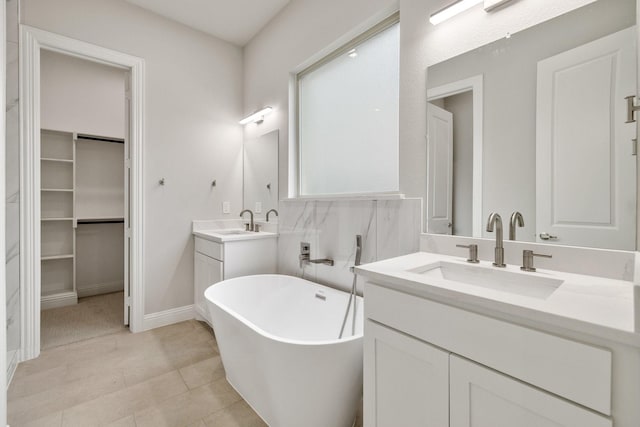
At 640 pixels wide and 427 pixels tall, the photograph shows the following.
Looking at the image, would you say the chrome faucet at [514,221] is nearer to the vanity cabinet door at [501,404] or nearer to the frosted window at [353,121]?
the vanity cabinet door at [501,404]

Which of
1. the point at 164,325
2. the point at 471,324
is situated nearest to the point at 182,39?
the point at 164,325

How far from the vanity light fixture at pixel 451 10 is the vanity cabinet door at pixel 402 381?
1.53 metres

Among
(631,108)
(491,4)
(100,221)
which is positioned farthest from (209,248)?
(631,108)

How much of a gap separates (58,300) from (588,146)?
184 inches

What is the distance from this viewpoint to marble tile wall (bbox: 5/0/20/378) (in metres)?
2.10

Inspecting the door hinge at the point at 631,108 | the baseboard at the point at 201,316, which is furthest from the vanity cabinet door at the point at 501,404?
the baseboard at the point at 201,316

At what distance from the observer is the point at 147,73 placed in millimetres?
2715

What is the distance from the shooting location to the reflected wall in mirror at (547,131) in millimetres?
1049

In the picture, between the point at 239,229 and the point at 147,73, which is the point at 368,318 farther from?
the point at 147,73

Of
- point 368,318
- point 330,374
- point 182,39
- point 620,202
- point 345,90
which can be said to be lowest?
point 330,374

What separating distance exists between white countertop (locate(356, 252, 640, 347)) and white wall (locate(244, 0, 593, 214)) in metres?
0.75

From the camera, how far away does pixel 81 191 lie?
11.9 feet

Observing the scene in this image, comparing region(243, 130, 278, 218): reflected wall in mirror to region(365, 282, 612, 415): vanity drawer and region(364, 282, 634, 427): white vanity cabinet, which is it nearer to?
region(364, 282, 634, 427): white vanity cabinet

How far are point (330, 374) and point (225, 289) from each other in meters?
1.17
